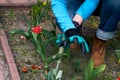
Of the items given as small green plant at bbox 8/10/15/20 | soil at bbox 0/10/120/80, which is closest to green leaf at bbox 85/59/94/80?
soil at bbox 0/10/120/80

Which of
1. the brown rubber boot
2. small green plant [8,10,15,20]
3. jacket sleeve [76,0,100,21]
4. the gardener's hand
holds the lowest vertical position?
the brown rubber boot

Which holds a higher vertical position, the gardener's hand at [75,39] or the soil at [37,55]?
the gardener's hand at [75,39]

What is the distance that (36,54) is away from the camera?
250 centimetres

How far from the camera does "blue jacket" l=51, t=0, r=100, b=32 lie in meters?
2.19

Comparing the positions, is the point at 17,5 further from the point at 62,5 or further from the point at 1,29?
the point at 62,5

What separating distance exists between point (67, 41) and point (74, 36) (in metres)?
0.05

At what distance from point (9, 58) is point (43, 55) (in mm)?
265

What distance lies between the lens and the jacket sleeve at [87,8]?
7.22ft

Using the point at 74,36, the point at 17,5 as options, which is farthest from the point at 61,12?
the point at 17,5

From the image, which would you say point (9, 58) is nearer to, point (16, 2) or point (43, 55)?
point (43, 55)

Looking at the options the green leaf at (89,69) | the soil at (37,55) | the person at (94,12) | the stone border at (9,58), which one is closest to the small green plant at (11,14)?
the soil at (37,55)

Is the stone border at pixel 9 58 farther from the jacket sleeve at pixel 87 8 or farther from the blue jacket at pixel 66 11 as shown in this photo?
the jacket sleeve at pixel 87 8

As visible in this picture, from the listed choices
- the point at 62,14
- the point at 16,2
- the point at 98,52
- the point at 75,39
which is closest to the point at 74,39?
the point at 75,39

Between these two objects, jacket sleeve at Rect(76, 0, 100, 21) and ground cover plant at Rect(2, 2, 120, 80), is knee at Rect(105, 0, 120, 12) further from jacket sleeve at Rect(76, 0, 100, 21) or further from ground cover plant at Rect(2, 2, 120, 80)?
ground cover plant at Rect(2, 2, 120, 80)
